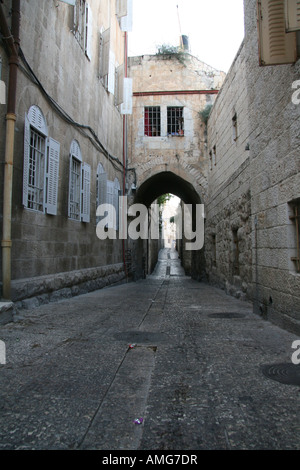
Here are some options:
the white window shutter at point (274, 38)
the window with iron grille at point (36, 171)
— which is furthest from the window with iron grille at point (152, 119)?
the white window shutter at point (274, 38)

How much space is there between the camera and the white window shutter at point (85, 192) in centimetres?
859

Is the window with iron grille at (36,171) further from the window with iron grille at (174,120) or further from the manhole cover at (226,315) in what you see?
the window with iron grille at (174,120)

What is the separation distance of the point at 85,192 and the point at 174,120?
7580 mm

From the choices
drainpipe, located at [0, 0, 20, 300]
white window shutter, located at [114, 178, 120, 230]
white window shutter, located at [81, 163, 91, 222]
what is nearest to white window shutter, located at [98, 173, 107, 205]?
white window shutter, located at [81, 163, 91, 222]

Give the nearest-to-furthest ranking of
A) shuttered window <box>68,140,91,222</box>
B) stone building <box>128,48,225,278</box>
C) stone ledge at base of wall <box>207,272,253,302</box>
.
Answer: stone ledge at base of wall <box>207,272,253,302</box>, shuttered window <box>68,140,91,222</box>, stone building <box>128,48,225,278</box>

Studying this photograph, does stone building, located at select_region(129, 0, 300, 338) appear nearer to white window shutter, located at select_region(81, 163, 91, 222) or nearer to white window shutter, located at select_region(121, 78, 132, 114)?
white window shutter, located at select_region(121, 78, 132, 114)

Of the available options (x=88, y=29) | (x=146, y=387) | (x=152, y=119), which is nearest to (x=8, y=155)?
(x=146, y=387)

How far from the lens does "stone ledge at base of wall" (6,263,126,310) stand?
5543 mm

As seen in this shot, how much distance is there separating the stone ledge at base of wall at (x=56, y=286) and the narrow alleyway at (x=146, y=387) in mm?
1042

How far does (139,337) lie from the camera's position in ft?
13.1

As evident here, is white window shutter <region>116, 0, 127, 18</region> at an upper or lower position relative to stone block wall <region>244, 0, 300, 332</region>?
upper

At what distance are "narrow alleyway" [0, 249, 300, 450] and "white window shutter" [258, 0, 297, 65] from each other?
325 centimetres
